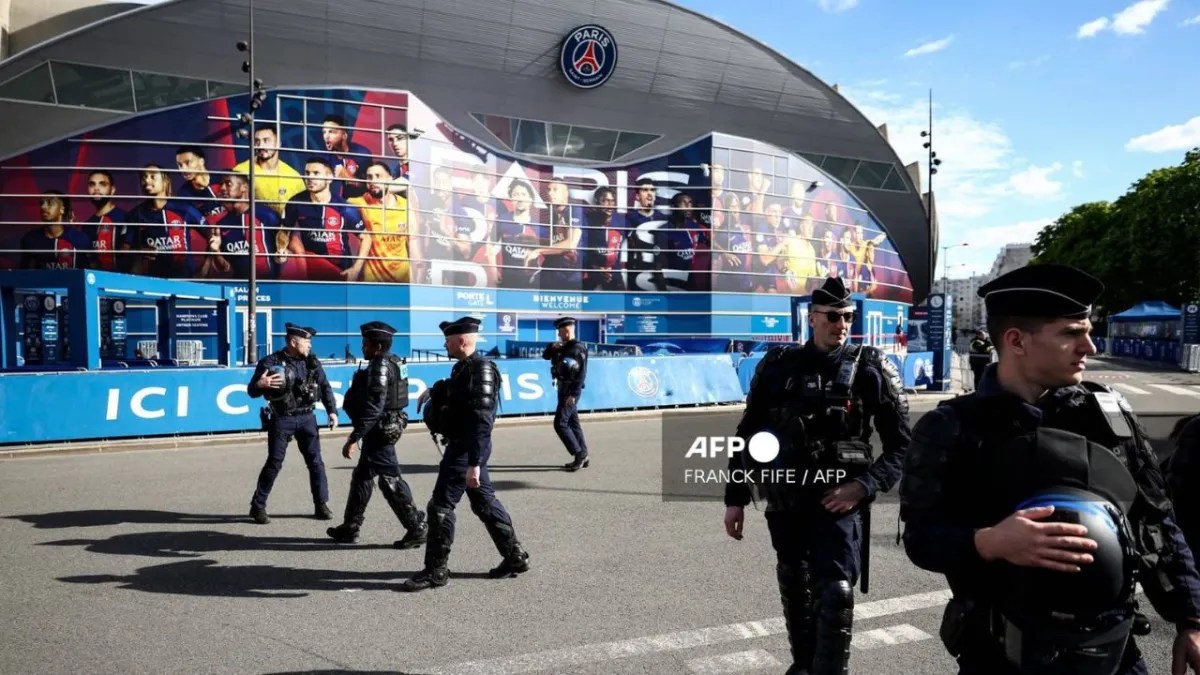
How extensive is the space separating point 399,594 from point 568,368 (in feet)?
16.4

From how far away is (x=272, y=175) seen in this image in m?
27.7

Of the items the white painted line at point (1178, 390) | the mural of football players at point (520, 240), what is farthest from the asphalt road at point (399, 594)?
the mural of football players at point (520, 240)

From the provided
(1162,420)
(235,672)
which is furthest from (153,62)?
(1162,420)

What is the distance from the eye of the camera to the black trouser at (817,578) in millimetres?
3201

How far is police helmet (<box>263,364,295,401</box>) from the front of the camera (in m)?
7.26

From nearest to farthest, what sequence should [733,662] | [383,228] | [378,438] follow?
1. [733,662]
2. [378,438]
3. [383,228]

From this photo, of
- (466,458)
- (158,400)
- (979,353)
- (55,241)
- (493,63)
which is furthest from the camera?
(493,63)

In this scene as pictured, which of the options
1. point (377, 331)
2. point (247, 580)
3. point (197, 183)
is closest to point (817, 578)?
point (247, 580)

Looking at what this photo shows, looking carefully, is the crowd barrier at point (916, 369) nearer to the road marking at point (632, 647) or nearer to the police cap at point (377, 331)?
the police cap at point (377, 331)

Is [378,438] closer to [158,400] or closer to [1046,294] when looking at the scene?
[1046,294]

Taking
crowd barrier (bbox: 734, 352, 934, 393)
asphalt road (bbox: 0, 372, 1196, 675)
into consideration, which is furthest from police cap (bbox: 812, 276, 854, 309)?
crowd barrier (bbox: 734, 352, 934, 393)

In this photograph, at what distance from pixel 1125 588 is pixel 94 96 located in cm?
3525

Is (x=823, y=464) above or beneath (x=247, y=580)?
above

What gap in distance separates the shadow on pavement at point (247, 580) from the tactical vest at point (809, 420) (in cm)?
279
